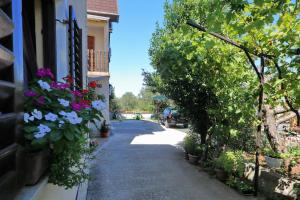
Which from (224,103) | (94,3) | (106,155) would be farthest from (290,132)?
(94,3)

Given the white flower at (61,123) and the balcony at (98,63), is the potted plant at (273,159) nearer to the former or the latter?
the white flower at (61,123)

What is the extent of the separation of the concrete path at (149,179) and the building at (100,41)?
4.24 metres

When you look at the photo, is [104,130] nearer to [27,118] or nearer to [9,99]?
[27,118]

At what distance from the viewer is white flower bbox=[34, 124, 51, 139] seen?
138 cm

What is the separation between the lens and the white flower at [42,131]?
1376mm

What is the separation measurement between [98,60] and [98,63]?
0.14 m

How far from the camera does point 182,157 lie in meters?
8.39

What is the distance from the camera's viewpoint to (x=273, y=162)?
16.7ft

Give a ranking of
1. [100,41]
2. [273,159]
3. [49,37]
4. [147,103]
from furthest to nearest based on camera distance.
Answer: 1. [147,103]
2. [100,41]
3. [273,159]
4. [49,37]

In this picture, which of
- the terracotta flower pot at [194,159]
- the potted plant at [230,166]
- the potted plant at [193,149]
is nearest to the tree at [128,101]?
the potted plant at [193,149]

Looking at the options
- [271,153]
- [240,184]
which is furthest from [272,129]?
[240,184]

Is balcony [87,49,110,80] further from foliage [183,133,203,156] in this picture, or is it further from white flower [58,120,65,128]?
white flower [58,120,65,128]

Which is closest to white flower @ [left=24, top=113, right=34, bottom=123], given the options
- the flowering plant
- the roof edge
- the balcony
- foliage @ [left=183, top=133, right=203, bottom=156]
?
the flowering plant

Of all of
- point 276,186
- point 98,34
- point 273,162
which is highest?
point 98,34
